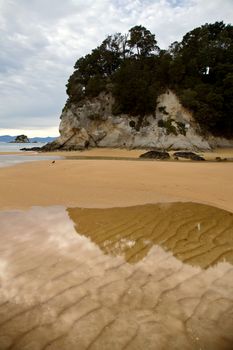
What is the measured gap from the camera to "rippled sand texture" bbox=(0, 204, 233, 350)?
2.06 m

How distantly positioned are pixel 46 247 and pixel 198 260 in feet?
6.33

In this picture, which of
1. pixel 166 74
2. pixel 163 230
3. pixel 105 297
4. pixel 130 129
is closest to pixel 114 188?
pixel 163 230

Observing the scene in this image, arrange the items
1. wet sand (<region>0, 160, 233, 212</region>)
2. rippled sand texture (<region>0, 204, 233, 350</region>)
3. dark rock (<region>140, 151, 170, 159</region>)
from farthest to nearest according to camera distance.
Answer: dark rock (<region>140, 151, 170, 159</region>) < wet sand (<region>0, 160, 233, 212</region>) < rippled sand texture (<region>0, 204, 233, 350</region>)

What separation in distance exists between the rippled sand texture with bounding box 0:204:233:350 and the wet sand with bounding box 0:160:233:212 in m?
2.32

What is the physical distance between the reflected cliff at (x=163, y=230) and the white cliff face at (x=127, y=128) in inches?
981

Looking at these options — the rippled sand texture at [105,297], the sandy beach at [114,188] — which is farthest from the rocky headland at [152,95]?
the rippled sand texture at [105,297]

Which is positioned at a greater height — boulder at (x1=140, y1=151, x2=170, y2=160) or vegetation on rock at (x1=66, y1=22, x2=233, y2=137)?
vegetation on rock at (x1=66, y1=22, x2=233, y2=137)

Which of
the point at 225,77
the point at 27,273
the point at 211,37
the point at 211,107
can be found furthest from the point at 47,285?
the point at 211,37

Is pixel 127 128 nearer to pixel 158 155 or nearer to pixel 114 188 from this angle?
pixel 158 155

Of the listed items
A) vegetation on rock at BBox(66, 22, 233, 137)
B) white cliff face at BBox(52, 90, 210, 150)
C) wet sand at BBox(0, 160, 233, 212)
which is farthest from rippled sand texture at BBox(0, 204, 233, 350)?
vegetation on rock at BBox(66, 22, 233, 137)

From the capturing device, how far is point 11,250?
356 centimetres

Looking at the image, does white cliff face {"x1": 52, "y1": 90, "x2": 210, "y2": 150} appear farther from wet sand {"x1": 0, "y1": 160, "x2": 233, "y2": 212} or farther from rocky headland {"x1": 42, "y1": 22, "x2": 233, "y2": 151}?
wet sand {"x1": 0, "y1": 160, "x2": 233, "y2": 212}

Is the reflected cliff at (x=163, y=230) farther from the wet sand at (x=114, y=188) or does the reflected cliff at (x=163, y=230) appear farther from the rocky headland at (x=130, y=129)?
the rocky headland at (x=130, y=129)

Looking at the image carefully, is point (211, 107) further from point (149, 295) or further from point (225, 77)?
point (149, 295)
